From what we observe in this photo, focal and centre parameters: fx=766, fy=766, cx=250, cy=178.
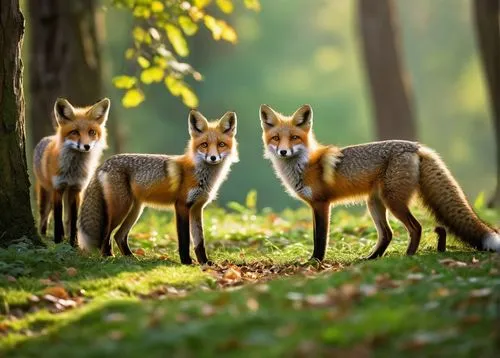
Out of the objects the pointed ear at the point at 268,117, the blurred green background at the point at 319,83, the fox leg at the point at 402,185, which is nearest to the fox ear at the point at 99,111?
the pointed ear at the point at 268,117

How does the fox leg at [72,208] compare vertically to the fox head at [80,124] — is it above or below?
below

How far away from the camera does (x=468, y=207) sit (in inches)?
300

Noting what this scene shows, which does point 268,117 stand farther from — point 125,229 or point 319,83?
point 319,83

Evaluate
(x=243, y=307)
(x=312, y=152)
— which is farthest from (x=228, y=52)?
(x=243, y=307)

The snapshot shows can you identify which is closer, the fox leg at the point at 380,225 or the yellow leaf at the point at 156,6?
the fox leg at the point at 380,225

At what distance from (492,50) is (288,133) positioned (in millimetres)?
6433

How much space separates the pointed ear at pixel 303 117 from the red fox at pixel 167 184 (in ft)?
2.22

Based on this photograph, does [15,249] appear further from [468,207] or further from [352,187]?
[468,207]

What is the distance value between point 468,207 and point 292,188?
183 centimetres

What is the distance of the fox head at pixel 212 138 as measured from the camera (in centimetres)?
803

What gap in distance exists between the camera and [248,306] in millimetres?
5055

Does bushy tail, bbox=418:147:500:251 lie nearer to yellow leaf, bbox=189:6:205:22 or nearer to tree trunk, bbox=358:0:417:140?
yellow leaf, bbox=189:6:205:22

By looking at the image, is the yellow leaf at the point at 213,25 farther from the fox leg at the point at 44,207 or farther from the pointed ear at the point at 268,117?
the fox leg at the point at 44,207

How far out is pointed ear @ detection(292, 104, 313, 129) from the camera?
8250mm
